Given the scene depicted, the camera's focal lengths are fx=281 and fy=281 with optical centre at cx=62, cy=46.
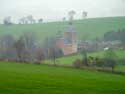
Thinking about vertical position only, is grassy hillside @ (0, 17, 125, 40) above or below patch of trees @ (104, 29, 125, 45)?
above

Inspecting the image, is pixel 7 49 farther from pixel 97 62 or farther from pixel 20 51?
pixel 97 62

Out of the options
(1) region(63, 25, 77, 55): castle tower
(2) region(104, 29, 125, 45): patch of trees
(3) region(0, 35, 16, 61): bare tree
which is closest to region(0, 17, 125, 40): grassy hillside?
(1) region(63, 25, 77, 55): castle tower

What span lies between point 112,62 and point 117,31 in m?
27.1

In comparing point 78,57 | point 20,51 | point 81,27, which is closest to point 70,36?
point 81,27

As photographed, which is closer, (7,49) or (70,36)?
(7,49)

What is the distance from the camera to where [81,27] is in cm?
7669

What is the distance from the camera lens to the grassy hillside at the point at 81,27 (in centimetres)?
6981

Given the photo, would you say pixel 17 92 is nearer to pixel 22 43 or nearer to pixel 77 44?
pixel 22 43

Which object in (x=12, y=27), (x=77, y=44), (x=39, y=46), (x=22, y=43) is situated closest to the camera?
(x=22, y=43)

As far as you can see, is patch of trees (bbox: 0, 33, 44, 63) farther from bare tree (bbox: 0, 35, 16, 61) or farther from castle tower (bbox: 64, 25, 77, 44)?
castle tower (bbox: 64, 25, 77, 44)

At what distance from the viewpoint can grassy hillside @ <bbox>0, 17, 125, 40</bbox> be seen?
69.8 metres

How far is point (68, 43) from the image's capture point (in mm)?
62156

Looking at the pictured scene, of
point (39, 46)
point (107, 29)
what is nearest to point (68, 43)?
point (39, 46)

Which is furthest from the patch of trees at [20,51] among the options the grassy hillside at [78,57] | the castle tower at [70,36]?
the castle tower at [70,36]
